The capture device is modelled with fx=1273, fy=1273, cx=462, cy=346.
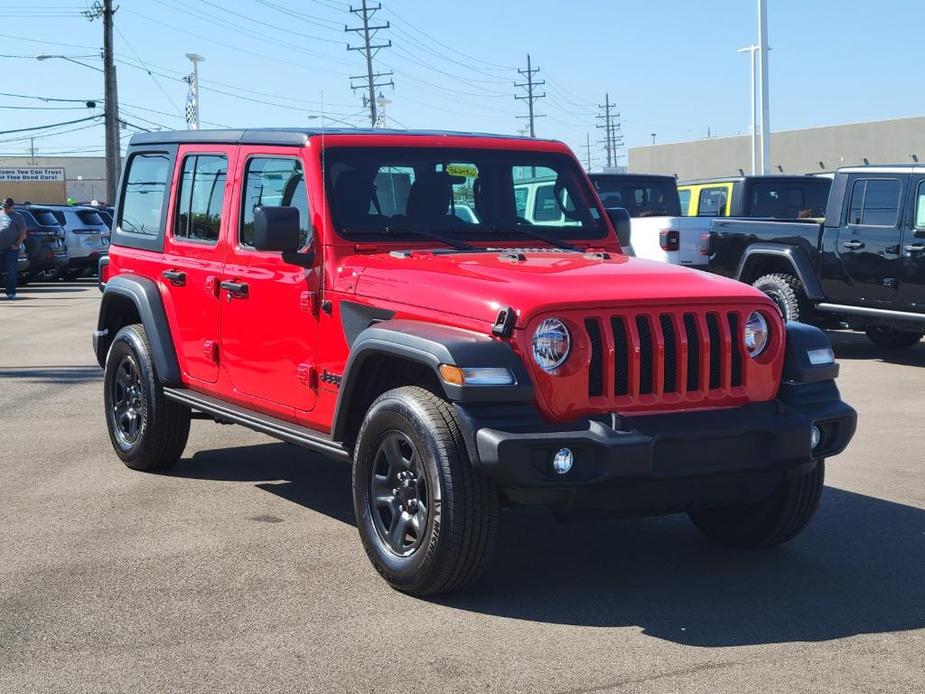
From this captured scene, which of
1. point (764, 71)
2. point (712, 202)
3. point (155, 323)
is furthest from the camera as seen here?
point (764, 71)

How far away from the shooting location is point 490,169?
6.55 m

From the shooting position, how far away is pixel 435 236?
6215 mm

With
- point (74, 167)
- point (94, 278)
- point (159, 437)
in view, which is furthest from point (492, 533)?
point (74, 167)

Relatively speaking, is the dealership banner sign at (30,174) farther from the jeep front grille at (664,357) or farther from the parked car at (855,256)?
the jeep front grille at (664,357)

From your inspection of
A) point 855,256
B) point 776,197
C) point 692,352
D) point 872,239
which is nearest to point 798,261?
point 855,256

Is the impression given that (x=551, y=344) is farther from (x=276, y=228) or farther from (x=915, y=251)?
(x=915, y=251)

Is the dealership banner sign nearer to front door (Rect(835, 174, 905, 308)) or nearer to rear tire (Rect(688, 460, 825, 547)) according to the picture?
front door (Rect(835, 174, 905, 308))

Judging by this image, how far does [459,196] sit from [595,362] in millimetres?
1755

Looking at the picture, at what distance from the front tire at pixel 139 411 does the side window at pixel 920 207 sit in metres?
7.72

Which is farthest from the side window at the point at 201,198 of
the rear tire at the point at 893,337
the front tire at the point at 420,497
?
the rear tire at the point at 893,337

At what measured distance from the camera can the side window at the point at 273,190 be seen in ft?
20.3

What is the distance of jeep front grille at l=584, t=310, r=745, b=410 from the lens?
4.97m

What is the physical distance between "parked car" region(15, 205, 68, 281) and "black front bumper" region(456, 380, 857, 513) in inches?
925

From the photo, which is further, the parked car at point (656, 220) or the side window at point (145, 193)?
the parked car at point (656, 220)
